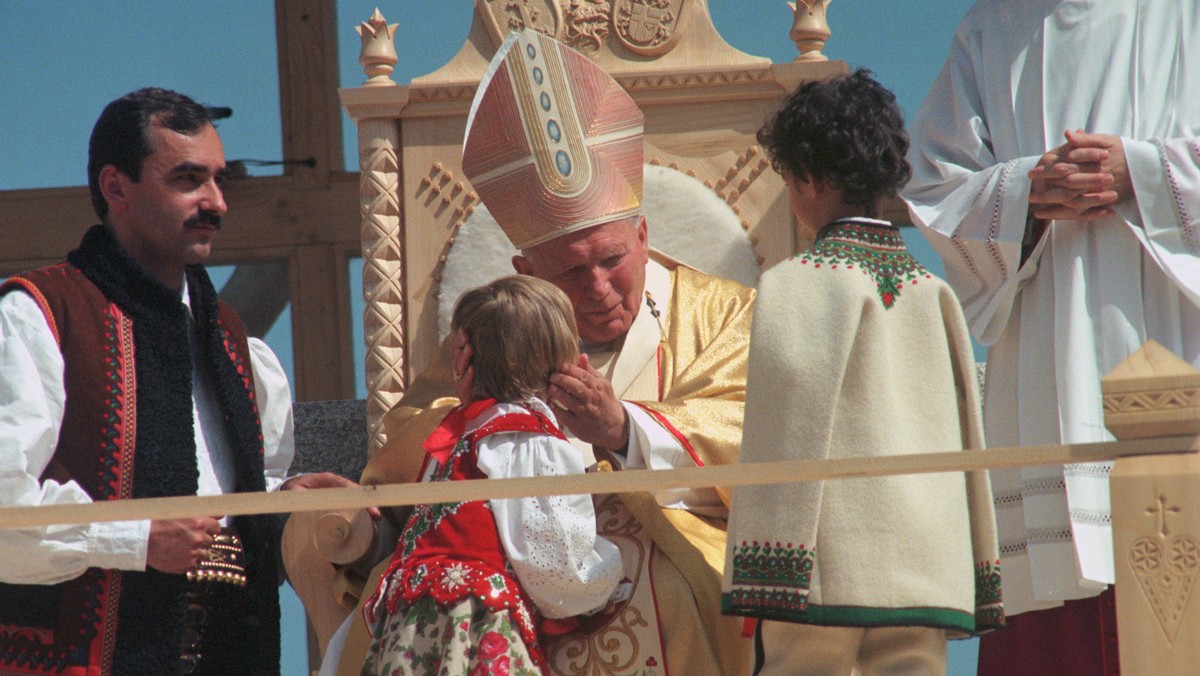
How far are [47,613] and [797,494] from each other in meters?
1.46

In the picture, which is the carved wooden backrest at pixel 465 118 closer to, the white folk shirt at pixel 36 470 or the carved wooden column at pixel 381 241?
the carved wooden column at pixel 381 241

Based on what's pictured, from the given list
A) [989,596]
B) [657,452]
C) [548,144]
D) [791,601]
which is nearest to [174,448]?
[657,452]

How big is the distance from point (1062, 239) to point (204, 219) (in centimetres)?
179

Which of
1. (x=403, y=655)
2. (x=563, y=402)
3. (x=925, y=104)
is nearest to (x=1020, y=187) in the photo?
(x=925, y=104)

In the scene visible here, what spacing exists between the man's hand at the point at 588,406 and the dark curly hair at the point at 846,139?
568 mm

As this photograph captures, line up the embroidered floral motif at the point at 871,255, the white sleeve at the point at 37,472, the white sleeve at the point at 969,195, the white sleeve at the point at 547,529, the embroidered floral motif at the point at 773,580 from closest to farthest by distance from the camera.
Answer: the embroidered floral motif at the point at 773,580
the embroidered floral motif at the point at 871,255
the white sleeve at the point at 547,529
the white sleeve at the point at 37,472
the white sleeve at the point at 969,195

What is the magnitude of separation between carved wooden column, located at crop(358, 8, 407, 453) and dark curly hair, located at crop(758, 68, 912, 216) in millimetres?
1829

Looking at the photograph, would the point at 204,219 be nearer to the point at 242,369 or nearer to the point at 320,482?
the point at 242,369

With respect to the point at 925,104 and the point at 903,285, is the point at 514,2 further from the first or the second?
the point at 903,285

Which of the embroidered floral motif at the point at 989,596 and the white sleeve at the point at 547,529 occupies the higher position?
the white sleeve at the point at 547,529

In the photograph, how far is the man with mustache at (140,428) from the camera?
3455 millimetres

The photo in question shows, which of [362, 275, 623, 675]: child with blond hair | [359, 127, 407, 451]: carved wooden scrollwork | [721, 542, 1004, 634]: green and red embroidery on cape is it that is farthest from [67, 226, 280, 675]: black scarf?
[721, 542, 1004, 634]: green and red embroidery on cape

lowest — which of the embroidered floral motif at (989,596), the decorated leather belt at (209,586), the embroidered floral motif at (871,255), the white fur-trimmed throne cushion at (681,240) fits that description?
the embroidered floral motif at (989,596)

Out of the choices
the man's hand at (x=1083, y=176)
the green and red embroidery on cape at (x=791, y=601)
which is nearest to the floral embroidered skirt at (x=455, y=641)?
the green and red embroidery on cape at (x=791, y=601)
